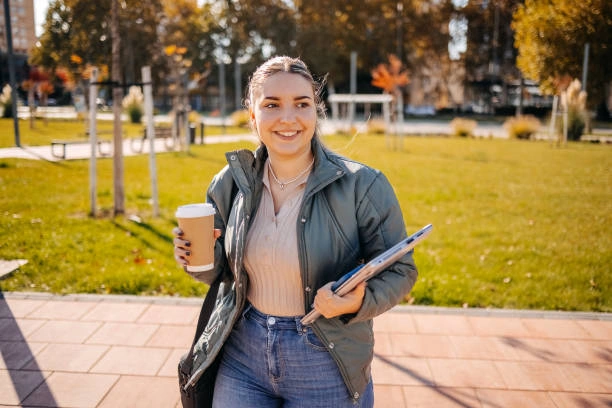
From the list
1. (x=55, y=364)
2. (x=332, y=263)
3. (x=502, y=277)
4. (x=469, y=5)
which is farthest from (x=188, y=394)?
(x=469, y=5)

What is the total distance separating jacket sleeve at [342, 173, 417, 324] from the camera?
1948 millimetres

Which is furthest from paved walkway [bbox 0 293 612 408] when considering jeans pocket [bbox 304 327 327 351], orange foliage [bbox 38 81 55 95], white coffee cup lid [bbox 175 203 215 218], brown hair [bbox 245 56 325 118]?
orange foliage [bbox 38 81 55 95]

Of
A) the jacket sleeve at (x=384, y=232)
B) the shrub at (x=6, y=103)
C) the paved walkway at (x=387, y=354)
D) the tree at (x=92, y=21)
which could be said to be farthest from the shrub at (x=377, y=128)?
the jacket sleeve at (x=384, y=232)

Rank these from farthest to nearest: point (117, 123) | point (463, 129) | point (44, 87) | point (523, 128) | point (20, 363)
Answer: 1. point (44, 87)
2. point (463, 129)
3. point (523, 128)
4. point (117, 123)
5. point (20, 363)

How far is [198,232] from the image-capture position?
1.98 meters

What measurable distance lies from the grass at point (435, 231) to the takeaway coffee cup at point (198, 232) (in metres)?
0.88

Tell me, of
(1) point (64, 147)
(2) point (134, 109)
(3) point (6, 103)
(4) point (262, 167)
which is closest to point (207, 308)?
(4) point (262, 167)

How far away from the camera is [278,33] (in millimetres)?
46375

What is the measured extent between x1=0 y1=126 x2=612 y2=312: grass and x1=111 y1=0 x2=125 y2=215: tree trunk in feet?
1.12

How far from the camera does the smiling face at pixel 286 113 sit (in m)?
2.04

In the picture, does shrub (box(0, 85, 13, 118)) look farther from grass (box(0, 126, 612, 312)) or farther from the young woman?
the young woman

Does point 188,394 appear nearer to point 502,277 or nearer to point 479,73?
point 502,277

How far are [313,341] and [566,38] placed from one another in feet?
27.5

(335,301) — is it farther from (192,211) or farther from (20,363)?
(20,363)
